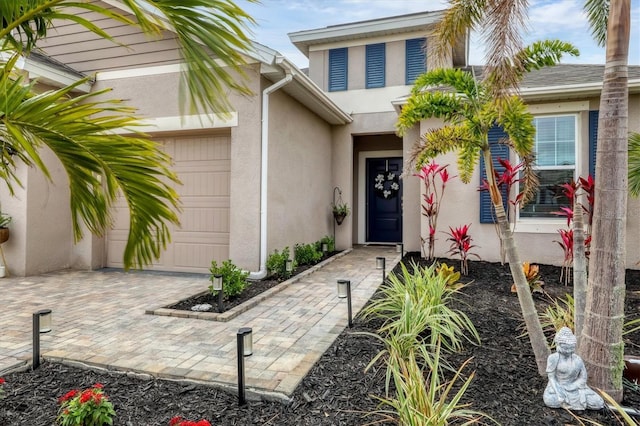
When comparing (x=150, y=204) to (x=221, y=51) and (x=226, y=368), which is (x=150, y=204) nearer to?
(x=221, y=51)

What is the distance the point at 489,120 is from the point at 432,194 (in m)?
4.54

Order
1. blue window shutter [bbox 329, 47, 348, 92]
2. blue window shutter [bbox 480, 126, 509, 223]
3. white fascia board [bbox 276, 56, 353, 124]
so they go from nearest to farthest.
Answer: white fascia board [bbox 276, 56, 353, 124] < blue window shutter [bbox 480, 126, 509, 223] < blue window shutter [bbox 329, 47, 348, 92]

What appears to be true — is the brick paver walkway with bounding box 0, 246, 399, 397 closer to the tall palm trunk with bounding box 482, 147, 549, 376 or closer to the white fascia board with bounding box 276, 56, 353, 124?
the tall palm trunk with bounding box 482, 147, 549, 376

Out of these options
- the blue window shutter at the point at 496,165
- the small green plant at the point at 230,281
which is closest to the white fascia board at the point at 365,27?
the blue window shutter at the point at 496,165

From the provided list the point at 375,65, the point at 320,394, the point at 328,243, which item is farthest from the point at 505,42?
the point at 375,65

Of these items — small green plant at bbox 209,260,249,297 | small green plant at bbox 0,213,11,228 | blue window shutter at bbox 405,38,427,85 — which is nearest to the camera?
small green plant at bbox 209,260,249,297

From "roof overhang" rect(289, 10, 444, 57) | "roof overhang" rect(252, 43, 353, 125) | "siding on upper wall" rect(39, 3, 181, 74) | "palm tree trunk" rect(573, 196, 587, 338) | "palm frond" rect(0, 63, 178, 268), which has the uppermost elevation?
"roof overhang" rect(289, 10, 444, 57)

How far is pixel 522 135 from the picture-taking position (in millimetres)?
3104

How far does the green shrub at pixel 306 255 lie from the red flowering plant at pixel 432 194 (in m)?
2.12

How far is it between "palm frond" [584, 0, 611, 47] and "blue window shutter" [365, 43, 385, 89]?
4949 millimetres

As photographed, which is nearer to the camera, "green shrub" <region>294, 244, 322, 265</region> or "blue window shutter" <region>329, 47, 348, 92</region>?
Answer: "green shrub" <region>294, 244, 322, 265</region>

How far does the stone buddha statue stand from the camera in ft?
7.82

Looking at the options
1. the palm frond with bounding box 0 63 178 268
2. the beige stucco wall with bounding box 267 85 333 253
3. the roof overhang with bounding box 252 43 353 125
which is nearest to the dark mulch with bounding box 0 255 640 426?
the palm frond with bounding box 0 63 178 268

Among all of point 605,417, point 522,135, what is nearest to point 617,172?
point 522,135
